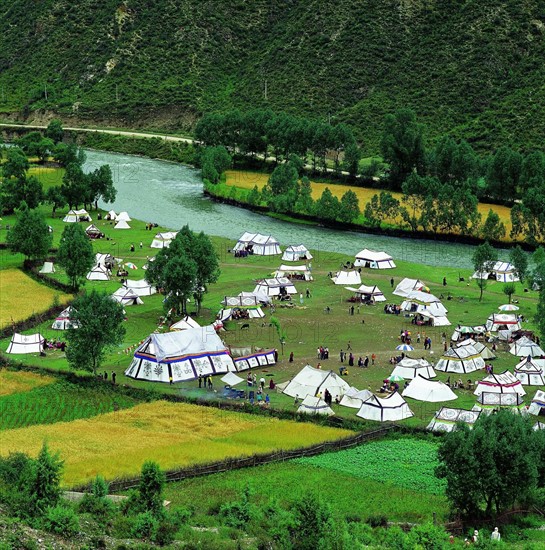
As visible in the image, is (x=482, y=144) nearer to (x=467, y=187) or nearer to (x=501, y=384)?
(x=467, y=187)

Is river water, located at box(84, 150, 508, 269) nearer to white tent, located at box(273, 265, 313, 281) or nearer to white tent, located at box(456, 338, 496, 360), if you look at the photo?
white tent, located at box(273, 265, 313, 281)

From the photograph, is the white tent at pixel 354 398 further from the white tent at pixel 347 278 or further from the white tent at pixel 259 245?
the white tent at pixel 259 245

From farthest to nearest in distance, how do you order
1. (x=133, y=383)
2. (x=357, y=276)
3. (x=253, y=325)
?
1. (x=357, y=276)
2. (x=253, y=325)
3. (x=133, y=383)

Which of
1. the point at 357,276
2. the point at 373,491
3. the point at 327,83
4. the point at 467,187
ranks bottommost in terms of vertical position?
the point at 373,491

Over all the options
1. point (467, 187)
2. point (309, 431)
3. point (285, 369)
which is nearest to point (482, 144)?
point (467, 187)

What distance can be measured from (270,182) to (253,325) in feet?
187

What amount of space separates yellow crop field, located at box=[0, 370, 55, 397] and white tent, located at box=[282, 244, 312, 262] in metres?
39.3

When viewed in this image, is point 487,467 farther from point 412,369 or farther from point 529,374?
point 529,374

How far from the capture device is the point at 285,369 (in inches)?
2904

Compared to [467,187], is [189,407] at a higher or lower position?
lower

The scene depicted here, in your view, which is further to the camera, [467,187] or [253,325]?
[467,187]

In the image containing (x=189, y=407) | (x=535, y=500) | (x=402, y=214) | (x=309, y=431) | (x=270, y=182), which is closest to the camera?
(x=535, y=500)

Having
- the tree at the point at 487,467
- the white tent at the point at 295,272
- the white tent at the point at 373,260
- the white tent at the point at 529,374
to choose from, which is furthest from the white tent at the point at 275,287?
the tree at the point at 487,467

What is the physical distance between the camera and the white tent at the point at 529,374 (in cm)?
7069
